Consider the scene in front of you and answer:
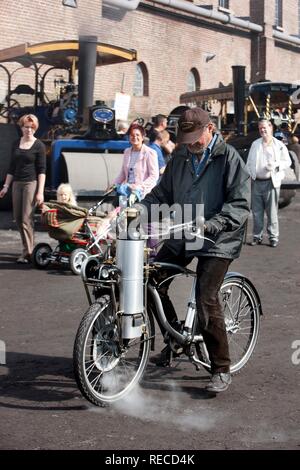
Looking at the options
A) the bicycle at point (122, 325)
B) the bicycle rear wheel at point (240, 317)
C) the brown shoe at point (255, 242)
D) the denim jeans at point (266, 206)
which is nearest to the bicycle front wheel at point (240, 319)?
the bicycle rear wheel at point (240, 317)

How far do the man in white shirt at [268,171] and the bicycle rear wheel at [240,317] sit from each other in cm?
601

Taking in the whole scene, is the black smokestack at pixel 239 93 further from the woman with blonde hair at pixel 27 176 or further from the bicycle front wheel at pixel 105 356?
the bicycle front wheel at pixel 105 356

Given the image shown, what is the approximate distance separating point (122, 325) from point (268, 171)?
23.6ft

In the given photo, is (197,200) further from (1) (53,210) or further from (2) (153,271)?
(1) (53,210)

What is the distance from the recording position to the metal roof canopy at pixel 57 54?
14.2 meters

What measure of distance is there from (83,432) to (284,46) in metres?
39.0

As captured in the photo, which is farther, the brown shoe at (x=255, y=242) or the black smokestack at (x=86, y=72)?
the black smokestack at (x=86, y=72)

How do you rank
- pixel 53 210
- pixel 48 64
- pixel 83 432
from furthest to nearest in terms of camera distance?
pixel 48 64 < pixel 53 210 < pixel 83 432

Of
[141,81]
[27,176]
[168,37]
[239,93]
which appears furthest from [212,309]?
[168,37]

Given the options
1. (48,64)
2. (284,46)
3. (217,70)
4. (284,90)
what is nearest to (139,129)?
(48,64)

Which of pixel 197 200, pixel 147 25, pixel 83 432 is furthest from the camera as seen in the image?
pixel 147 25

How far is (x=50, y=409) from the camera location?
4723mm

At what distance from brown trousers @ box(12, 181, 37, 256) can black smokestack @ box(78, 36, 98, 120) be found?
4.05 m

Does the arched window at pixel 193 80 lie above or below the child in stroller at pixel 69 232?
above
